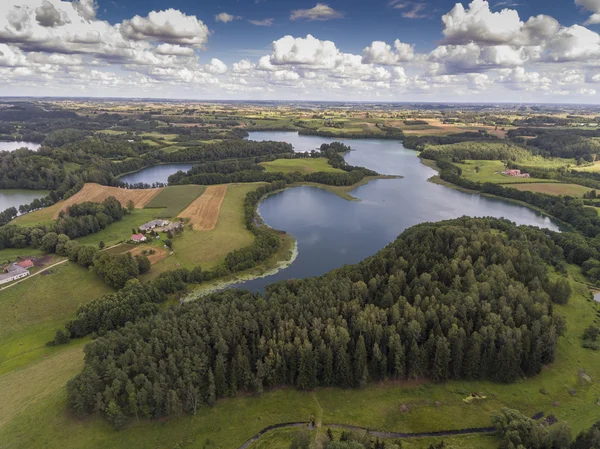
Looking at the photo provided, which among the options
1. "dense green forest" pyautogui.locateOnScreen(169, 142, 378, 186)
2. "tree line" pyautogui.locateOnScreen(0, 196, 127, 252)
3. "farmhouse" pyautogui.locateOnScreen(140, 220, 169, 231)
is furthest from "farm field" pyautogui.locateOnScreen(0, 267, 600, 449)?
"dense green forest" pyautogui.locateOnScreen(169, 142, 378, 186)

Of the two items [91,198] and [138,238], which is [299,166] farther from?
[138,238]

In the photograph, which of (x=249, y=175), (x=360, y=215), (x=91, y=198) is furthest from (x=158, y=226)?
(x=249, y=175)

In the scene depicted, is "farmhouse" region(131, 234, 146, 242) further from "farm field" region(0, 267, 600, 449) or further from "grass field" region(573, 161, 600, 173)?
"grass field" region(573, 161, 600, 173)

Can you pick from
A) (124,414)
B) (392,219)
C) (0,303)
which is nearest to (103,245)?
(0,303)

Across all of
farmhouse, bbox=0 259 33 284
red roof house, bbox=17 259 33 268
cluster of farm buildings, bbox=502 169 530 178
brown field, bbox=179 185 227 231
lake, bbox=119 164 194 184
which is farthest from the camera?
lake, bbox=119 164 194 184

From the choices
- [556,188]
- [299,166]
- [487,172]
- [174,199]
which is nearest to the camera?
[174,199]
